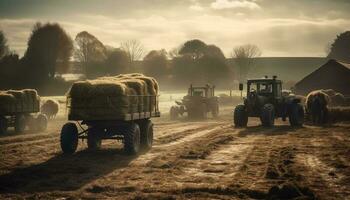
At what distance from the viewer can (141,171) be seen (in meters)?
10.6

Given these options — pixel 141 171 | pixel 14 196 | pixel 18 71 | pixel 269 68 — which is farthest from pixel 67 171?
pixel 269 68

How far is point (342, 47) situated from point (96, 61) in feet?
196

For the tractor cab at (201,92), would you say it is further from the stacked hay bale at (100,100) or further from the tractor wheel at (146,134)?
the stacked hay bale at (100,100)

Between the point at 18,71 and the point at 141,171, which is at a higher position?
the point at 18,71

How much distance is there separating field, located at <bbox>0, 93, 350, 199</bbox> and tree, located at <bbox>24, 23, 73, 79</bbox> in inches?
1392

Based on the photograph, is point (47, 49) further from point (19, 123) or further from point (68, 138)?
point (68, 138)

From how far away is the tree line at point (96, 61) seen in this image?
4966 cm

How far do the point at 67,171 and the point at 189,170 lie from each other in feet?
9.65

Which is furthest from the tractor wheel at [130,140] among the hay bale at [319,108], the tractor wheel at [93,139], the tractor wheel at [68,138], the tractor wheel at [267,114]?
the hay bale at [319,108]

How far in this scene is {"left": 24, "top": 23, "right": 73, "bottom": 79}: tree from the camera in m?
50.6

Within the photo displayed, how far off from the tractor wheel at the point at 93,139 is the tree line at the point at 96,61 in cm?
3492

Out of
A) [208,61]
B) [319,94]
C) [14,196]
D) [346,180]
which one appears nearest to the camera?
[14,196]

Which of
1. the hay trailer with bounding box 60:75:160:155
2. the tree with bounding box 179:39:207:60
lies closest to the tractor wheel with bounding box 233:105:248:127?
the hay trailer with bounding box 60:75:160:155

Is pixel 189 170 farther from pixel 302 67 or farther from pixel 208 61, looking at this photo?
pixel 302 67
